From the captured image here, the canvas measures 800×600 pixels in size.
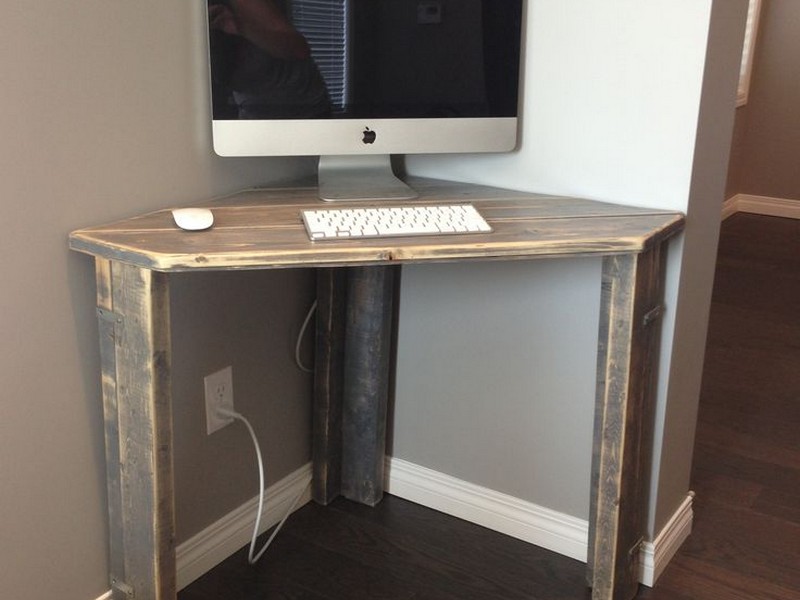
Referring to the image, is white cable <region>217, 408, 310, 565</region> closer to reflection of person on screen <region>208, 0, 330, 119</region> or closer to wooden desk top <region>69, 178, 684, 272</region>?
wooden desk top <region>69, 178, 684, 272</region>

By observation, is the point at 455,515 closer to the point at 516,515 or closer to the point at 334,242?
the point at 516,515

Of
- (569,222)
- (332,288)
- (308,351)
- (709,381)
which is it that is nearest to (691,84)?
(569,222)

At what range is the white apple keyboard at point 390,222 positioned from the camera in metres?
1.36

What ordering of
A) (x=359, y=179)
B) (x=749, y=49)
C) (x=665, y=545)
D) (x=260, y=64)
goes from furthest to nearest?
(x=749, y=49) → (x=665, y=545) → (x=359, y=179) → (x=260, y=64)

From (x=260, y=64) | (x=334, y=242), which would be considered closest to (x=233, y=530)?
(x=334, y=242)

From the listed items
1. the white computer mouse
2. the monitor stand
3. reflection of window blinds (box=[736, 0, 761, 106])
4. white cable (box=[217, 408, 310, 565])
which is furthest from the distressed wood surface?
reflection of window blinds (box=[736, 0, 761, 106])

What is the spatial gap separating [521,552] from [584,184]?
2.61 ft

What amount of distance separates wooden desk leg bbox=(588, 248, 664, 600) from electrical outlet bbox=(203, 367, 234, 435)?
0.72m

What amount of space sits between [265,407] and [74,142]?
29.8 inches

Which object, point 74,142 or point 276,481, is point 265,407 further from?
point 74,142

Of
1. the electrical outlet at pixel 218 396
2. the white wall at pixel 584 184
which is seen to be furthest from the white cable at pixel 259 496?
the white wall at pixel 584 184

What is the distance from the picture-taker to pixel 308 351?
2.01 meters

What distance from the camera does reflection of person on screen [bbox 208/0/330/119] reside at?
1.53m

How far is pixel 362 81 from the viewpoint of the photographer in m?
1.63
